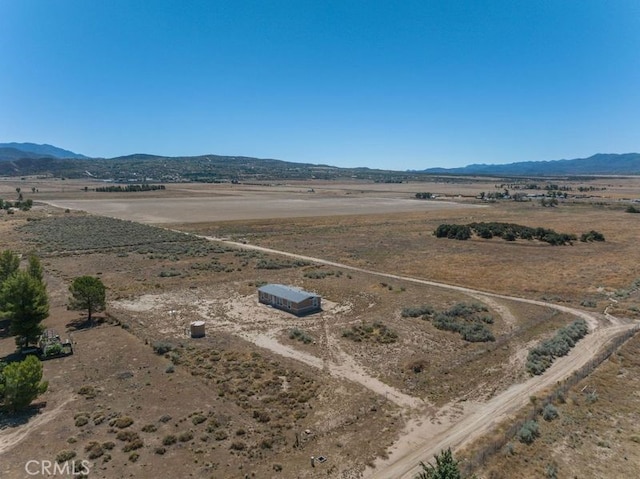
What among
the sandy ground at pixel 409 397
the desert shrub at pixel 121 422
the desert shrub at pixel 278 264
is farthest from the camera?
the desert shrub at pixel 278 264

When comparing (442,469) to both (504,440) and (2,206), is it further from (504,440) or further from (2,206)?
(2,206)

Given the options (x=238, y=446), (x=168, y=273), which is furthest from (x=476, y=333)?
(x=168, y=273)

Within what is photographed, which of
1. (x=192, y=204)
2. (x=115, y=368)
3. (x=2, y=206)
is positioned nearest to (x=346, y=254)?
(x=115, y=368)

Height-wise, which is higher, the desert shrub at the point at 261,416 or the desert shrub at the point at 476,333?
the desert shrub at the point at 261,416

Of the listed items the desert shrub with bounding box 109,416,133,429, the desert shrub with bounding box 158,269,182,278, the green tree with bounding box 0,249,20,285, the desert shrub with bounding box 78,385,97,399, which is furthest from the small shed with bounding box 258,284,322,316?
the green tree with bounding box 0,249,20,285

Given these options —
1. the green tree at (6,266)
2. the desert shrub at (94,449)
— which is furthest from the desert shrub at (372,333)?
the green tree at (6,266)

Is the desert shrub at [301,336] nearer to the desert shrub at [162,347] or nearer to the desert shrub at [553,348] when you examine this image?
the desert shrub at [162,347]

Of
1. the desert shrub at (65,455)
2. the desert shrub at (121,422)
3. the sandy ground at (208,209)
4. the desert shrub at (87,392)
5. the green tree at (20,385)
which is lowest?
the sandy ground at (208,209)

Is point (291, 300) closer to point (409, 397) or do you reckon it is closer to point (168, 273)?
point (409, 397)
